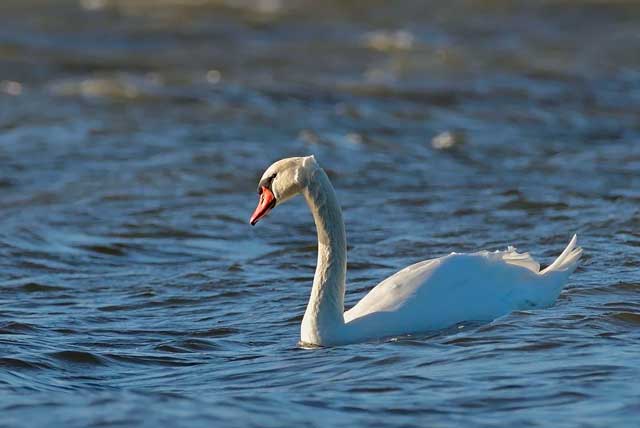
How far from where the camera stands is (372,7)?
87.1 ft

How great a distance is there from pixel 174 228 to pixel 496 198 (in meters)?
2.92

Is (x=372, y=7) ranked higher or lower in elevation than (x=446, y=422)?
higher

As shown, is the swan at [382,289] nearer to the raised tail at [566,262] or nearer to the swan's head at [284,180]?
the swan's head at [284,180]

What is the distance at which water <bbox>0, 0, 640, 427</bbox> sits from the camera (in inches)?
249

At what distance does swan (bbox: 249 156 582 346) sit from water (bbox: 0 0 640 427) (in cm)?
13

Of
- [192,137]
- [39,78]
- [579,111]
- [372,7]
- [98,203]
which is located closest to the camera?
[98,203]

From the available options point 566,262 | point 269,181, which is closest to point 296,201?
point 566,262

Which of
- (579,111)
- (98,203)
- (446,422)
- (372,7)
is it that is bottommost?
(446,422)

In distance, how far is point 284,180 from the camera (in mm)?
7273

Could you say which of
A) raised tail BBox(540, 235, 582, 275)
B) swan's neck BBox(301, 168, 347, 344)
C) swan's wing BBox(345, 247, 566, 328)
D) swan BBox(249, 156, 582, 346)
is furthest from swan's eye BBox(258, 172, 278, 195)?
raised tail BBox(540, 235, 582, 275)

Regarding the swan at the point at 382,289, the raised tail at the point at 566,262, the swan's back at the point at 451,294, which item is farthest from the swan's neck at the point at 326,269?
A: the raised tail at the point at 566,262

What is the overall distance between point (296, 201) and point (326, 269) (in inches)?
212

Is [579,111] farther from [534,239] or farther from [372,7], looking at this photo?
[372,7]

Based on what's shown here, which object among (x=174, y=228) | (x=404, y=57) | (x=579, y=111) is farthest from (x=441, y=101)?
(x=174, y=228)
